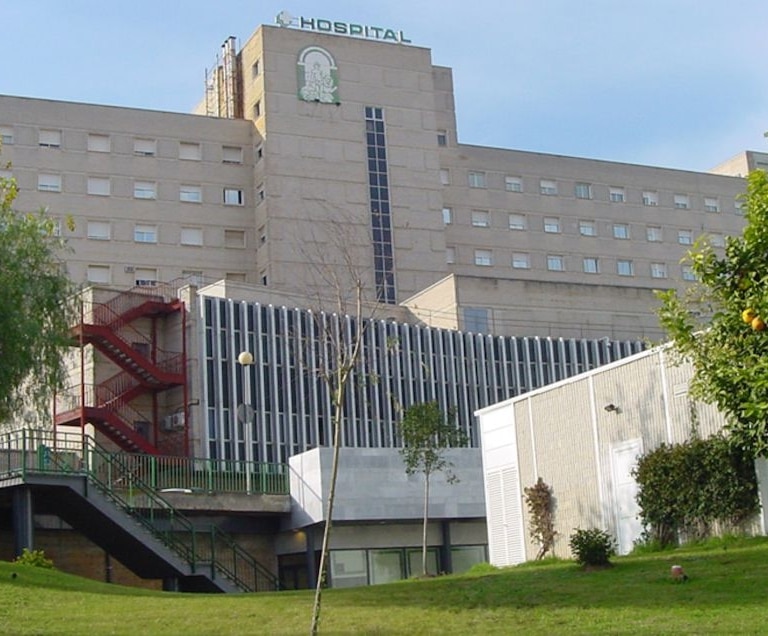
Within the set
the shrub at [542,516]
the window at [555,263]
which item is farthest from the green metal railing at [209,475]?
the window at [555,263]

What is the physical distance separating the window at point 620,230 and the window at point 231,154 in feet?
92.3

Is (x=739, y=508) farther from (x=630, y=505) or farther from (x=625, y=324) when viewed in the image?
(x=625, y=324)

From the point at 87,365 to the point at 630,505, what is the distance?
3264 cm

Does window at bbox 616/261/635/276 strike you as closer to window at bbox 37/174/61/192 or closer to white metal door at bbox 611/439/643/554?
window at bbox 37/174/61/192

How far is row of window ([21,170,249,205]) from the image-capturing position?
80062 mm

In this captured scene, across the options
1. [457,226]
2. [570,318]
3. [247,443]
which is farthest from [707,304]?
[457,226]

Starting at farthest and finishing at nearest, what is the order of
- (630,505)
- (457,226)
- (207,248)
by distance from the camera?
(457,226)
(207,248)
(630,505)

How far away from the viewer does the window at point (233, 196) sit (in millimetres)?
83562

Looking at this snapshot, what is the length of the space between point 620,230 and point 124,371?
4718 centimetres

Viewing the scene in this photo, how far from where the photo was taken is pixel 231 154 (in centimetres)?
8412

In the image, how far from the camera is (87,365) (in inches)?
2377

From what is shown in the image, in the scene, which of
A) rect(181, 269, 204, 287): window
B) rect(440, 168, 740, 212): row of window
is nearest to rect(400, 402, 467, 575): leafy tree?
rect(181, 269, 204, 287): window

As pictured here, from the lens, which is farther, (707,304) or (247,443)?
(247,443)

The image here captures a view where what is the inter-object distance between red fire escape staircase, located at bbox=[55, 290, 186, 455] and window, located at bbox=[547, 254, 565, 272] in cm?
3846
